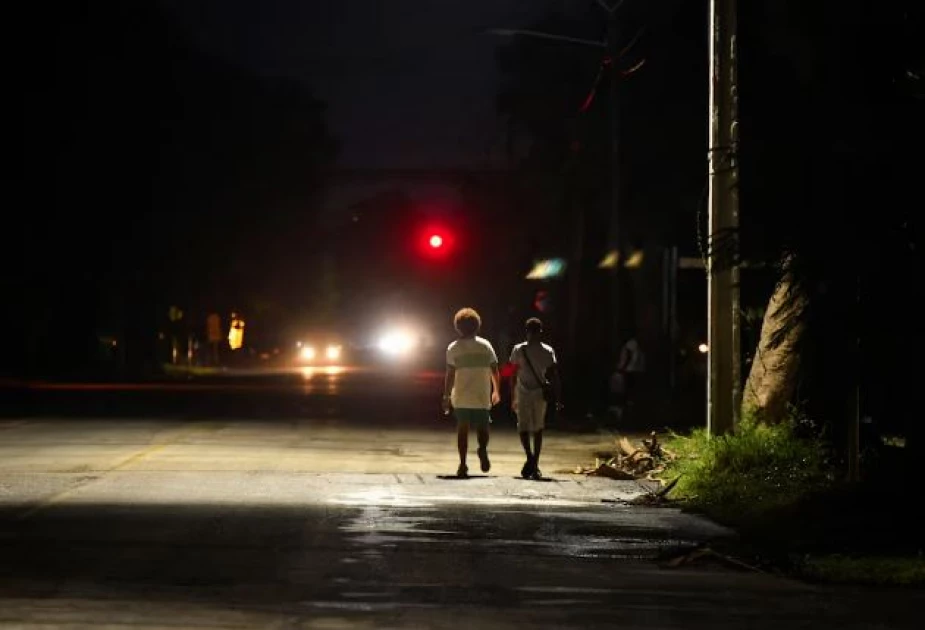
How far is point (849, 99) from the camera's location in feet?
49.0

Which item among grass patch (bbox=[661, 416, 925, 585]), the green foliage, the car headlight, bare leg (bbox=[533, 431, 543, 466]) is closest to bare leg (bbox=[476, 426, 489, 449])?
bare leg (bbox=[533, 431, 543, 466])

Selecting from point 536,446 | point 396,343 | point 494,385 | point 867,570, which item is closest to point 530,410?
point 536,446

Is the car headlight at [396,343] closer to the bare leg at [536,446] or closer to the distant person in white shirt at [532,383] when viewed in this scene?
the distant person in white shirt at [532,383]

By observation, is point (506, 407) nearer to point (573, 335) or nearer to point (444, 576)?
point (573, 335)

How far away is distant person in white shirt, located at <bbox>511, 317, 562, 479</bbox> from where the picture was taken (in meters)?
20.8

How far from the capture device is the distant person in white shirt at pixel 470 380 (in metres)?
20.6

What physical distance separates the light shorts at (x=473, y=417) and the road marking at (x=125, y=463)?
3966mm

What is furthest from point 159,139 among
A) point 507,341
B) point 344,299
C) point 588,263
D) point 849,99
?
point 344,299

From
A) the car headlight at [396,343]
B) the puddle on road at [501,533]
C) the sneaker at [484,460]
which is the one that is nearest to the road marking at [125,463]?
the puddle on road at [501,533]

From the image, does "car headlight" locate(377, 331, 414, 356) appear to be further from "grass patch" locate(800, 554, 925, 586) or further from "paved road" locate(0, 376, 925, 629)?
"grass patch" locate(800, 554, 925, 586)

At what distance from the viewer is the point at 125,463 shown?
21.5 m

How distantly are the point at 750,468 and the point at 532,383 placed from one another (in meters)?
3.14

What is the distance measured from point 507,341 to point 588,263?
709 centimetres

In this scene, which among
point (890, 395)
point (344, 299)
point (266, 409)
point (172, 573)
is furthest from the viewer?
point (344, 299)
